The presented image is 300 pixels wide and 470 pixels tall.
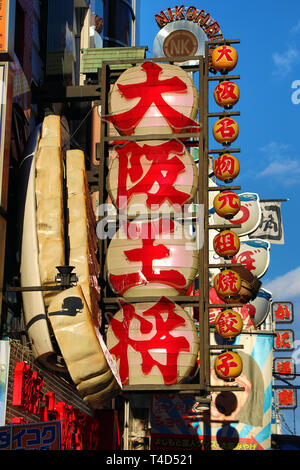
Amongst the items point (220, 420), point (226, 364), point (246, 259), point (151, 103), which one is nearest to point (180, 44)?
point (246, 259)

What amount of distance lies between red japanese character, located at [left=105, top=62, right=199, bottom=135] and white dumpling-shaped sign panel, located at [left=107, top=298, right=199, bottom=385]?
563 centimetres

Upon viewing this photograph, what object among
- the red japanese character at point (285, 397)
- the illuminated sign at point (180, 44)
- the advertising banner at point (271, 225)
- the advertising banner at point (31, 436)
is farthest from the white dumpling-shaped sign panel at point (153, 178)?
the red japanese character at point (285, 397)

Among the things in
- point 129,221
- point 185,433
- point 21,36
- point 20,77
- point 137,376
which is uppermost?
point 21,36

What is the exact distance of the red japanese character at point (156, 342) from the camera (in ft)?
72.9

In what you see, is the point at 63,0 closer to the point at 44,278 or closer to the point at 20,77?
the point at 20,77

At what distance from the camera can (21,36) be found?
70.9ft

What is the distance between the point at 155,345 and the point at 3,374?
24.3 ft

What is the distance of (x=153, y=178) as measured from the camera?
77.5 feet

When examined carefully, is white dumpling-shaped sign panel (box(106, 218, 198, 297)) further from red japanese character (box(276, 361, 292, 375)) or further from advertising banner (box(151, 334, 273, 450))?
red japanese character (box(276, 361, 292, 375))

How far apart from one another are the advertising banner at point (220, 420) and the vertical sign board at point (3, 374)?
15038 mm

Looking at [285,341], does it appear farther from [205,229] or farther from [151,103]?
[151,103]

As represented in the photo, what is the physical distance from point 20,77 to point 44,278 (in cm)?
588

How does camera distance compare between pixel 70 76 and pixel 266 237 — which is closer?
pixel 70 76
